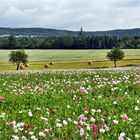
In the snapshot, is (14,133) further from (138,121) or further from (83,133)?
(138,121)

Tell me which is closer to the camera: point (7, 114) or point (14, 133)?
point (14, 133)

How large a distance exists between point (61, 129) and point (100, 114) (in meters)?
2.08

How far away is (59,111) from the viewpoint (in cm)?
1064

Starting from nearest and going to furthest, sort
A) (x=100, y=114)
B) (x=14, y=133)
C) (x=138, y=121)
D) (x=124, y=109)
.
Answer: (x=14, y=133) → (x=138, y=121) → (x=100, y=114) → (x=124, y=109)

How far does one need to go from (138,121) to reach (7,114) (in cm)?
315

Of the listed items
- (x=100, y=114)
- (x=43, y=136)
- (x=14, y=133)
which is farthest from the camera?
(x=100, y=114)

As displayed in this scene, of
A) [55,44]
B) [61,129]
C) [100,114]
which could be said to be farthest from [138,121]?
[55,44]

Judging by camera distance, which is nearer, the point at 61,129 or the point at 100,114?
the point at 61,129

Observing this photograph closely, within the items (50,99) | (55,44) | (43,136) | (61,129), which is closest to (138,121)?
(61,129)

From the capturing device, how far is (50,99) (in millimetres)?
12977

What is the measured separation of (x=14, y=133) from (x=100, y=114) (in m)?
2.92

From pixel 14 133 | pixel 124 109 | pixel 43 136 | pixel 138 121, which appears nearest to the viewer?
pixel 43 136

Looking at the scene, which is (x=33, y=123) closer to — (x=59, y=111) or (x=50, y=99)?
(x=59, y=111)

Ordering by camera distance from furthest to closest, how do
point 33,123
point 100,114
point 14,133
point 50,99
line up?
point 50,99
point 100,114
point 33,123
point 14,133
